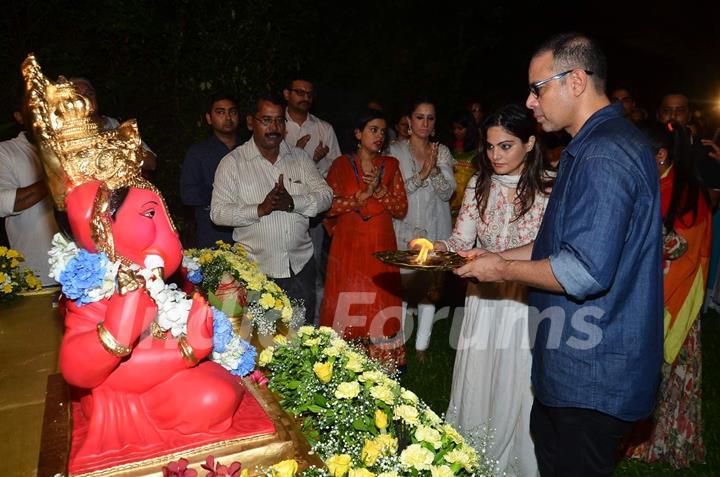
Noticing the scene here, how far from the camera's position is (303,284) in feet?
15.1

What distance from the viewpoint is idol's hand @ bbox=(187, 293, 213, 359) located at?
1.93 meters

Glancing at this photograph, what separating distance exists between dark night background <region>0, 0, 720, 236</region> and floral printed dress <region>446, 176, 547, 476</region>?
13.6 ft

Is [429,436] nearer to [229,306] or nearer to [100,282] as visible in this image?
[100,282]

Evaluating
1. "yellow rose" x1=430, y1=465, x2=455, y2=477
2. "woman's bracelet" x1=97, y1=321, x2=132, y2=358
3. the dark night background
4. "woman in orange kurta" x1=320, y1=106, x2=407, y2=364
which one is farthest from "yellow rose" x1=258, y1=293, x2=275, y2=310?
the dark night background

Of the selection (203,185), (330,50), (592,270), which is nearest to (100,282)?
(592,270)

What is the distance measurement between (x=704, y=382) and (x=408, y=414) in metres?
4.29

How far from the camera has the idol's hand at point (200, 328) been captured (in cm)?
193

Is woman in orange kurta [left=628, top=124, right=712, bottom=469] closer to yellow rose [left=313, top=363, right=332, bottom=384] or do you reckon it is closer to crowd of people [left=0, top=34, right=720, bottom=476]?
crowd of people [left=0, top=34, right=720, bottom=476]

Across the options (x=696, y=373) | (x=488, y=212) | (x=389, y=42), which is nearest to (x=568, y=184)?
(x=488, y=212)

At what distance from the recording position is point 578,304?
2.23 metres

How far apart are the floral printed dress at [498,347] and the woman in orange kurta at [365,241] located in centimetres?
118

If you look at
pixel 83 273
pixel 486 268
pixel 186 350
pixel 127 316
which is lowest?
pixel 186 350

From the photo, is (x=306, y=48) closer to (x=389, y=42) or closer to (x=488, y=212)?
(x=389, y=42)

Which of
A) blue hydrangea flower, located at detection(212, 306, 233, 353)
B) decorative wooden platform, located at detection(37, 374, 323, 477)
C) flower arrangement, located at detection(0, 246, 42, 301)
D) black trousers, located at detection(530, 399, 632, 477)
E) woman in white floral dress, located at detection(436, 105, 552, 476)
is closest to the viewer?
decorative wooden platform, located at detection(37, 374, 323, 477)
